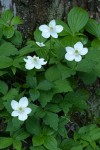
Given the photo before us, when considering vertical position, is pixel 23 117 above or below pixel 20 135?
above

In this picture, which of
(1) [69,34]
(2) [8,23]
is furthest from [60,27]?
(2) [8,23]

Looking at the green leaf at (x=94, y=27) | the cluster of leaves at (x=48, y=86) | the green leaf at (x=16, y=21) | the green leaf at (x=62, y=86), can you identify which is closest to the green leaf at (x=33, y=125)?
A: the cluster of leaves at (x=48, y=86)

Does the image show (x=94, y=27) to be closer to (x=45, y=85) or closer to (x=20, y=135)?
(x=45, y=85)

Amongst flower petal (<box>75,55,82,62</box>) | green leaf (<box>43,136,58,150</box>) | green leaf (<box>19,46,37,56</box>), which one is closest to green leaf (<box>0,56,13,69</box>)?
green leaf (<box>19,46,37,56</box>)

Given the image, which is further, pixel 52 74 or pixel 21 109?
pixel 52 74

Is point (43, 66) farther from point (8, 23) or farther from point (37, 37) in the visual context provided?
point (8, 23)

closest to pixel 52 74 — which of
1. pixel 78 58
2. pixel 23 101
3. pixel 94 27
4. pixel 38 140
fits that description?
pixel 78 58
